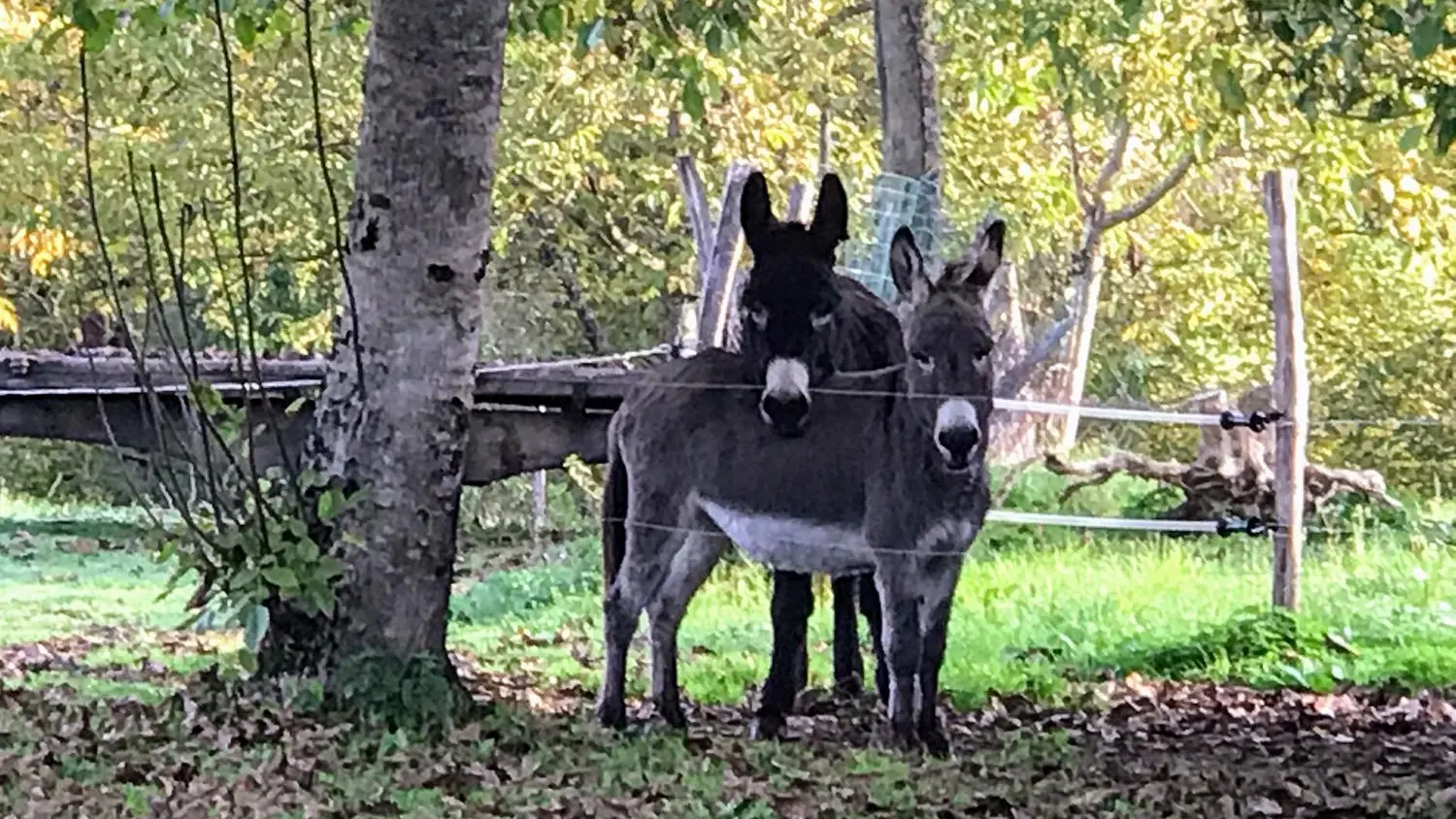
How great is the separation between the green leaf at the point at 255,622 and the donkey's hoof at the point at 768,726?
1635 millimetres

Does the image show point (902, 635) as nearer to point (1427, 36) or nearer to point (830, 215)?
point (830, 215)

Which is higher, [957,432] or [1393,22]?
[1393,22]

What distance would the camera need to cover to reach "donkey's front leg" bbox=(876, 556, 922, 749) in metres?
6.52

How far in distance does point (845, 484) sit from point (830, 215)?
2.80ft

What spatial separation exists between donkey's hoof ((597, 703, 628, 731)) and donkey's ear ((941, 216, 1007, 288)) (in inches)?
71.3

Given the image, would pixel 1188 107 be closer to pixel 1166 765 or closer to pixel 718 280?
pixel 718 280

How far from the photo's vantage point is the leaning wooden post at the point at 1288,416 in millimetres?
9359

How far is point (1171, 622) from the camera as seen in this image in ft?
33.5

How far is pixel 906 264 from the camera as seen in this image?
6574mm

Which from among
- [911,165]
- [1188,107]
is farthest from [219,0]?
[1188,107]

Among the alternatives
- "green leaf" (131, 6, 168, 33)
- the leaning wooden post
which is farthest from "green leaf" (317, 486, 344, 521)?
the leaning wooden post

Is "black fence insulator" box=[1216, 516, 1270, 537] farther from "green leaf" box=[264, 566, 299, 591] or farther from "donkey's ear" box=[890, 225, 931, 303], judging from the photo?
"green leaf" box=[264, 566, 299, 591]

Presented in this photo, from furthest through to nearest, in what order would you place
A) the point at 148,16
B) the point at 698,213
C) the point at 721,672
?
1. the point at 698,213
2. the point at 721,672
3. the point at 148,16

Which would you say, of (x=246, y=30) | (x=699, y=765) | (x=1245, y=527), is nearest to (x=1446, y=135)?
(x=699, y=765)
